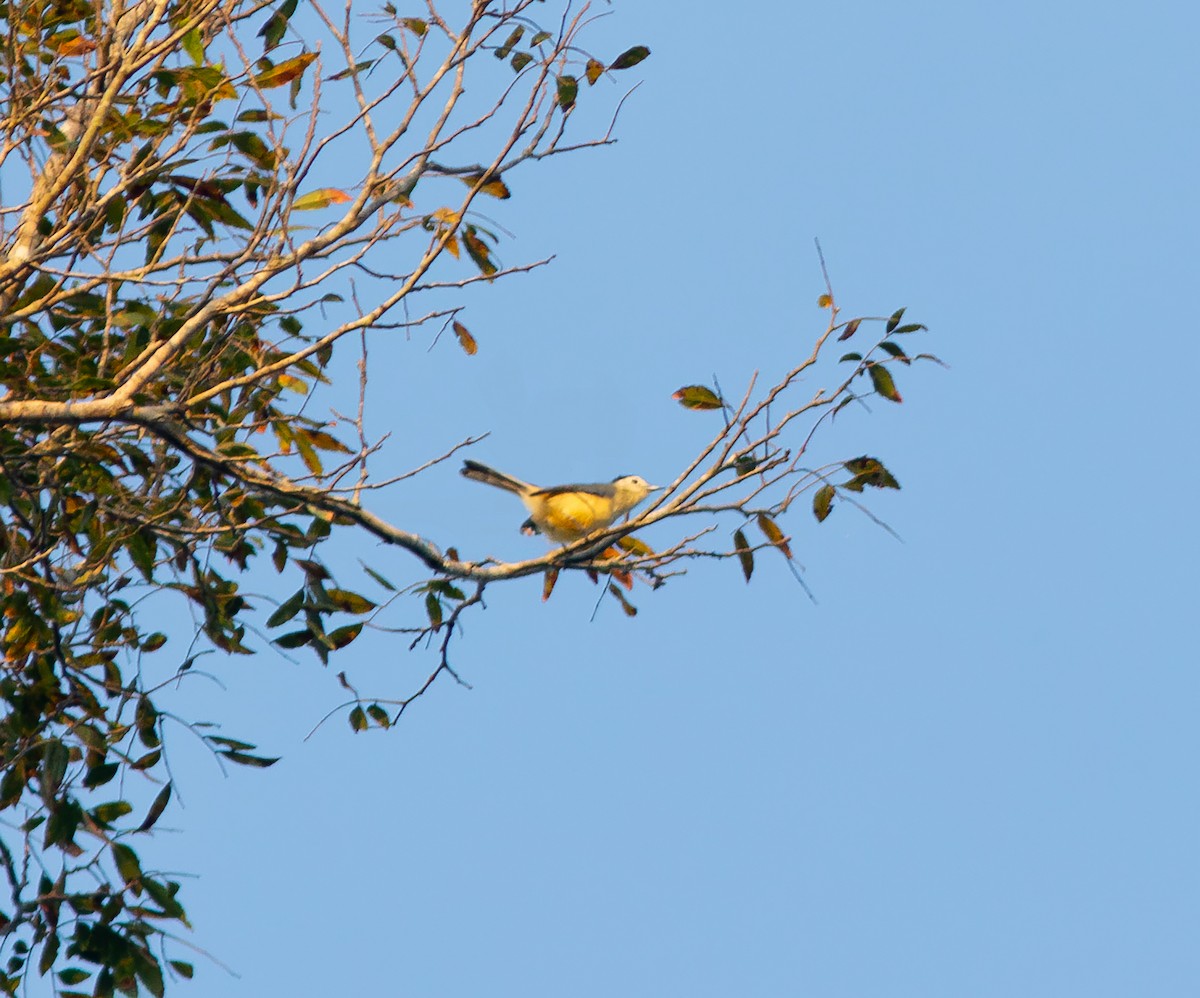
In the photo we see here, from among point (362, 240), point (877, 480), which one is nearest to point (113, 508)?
point (362, 240)

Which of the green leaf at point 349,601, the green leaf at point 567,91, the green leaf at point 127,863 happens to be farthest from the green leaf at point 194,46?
the green leaf at point 127,863

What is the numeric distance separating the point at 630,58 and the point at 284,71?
3.75ft

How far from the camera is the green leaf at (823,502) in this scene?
457cm

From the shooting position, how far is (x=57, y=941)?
4.34 metres

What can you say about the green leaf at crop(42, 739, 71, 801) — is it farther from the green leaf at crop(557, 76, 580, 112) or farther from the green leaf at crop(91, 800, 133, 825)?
the green leaf at crop(557, 76, 580, 112)

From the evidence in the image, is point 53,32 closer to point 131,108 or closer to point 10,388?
point 131,108

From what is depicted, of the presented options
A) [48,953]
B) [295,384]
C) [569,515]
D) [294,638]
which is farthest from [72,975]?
[569,515]

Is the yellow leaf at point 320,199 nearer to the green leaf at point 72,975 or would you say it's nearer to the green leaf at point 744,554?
the green leaf at point 744,554

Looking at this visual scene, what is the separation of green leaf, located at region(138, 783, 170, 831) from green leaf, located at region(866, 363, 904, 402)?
96.1 inches

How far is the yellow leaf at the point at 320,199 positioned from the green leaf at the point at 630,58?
97 centimetres

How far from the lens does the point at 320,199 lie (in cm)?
469

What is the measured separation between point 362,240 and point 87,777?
5.97 feet

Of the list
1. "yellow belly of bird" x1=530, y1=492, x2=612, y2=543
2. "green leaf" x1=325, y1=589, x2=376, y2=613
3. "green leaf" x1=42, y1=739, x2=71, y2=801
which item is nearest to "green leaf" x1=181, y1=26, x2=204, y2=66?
"green leaf" x1=325, y1=589, x2=376, y2=613

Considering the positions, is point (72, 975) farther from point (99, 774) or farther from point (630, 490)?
point (630, 490)
